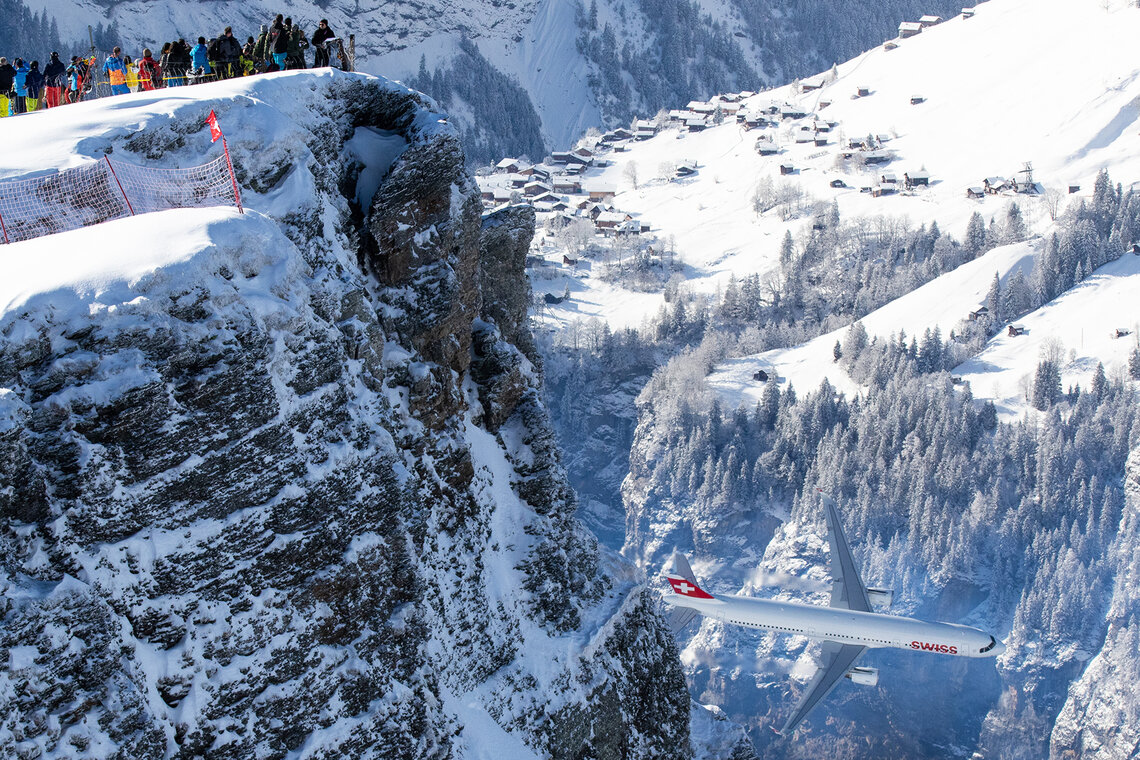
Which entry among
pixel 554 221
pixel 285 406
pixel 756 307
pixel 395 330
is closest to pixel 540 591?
pixel 395 330

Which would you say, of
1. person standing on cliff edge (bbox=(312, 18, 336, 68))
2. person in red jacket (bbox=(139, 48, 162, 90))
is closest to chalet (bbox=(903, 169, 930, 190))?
person standing on cliff edge (bbox=(312, 18, 336, 68))

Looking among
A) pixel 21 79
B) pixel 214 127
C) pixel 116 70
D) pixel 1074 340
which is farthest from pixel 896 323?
pixel 214 127

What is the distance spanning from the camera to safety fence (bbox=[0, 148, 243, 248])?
73.8 feet

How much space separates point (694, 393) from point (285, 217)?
321 ft

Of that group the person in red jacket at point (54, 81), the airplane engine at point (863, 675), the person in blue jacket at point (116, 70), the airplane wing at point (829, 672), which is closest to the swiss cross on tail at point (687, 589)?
the airplane wing at point (829, 672)

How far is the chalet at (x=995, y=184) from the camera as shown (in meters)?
146

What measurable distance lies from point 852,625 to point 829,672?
4020 mm

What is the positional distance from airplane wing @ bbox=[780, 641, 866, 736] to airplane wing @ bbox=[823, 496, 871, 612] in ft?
7.79

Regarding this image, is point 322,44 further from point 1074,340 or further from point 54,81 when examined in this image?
point 1074,340

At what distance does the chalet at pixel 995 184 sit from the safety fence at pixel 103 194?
142m

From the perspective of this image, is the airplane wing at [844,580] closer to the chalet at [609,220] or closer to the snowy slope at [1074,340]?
the snowy slope at [1074,340]

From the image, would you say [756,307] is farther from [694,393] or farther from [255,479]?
[255,479]

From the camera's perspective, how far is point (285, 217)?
2423 centimetres

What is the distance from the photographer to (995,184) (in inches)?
5802
